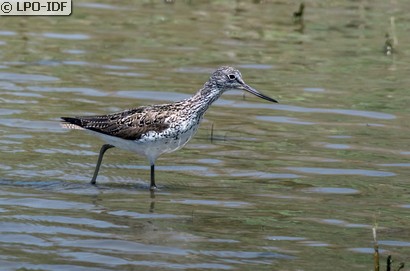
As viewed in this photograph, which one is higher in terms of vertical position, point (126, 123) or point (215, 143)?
point (126, 123)

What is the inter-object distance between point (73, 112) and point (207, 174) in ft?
9.75

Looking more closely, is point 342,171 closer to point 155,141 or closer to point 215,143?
point 215,143

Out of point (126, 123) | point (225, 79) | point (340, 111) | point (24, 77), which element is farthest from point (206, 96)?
point (24, 77)

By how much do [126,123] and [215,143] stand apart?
2.16 meters

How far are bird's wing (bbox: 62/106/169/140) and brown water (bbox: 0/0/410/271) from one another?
0.56 metres

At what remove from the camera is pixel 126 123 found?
1176 centimetres

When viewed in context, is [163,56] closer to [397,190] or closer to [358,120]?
[358,120]

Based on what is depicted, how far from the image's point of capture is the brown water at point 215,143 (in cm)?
971

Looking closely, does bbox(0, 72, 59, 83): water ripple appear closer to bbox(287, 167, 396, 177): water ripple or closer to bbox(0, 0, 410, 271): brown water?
bbox(0, 0, 410, 271): brown water

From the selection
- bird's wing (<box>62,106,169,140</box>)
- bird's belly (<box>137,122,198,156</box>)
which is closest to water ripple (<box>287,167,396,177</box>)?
bird's belly (<box>137,122,198,156</box>)

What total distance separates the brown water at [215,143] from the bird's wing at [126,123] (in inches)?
22.2

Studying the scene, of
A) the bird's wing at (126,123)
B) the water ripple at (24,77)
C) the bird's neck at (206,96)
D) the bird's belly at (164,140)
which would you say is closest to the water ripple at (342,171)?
the bird's neck at (206,96)

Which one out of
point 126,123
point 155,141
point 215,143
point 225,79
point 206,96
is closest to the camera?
point 155,141

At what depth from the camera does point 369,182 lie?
39.5 ft
